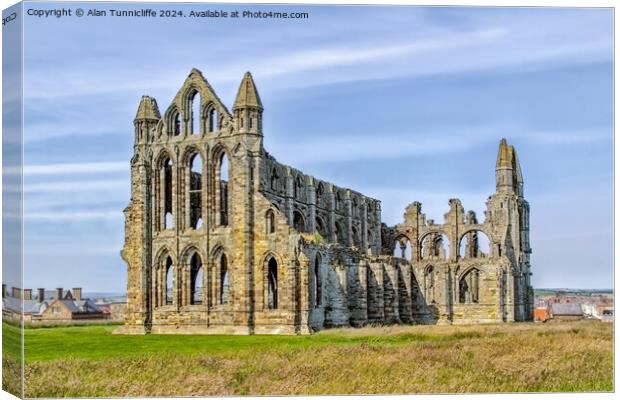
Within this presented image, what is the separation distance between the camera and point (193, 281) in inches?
1937

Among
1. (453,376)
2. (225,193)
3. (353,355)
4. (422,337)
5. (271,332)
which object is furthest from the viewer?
(225,193)

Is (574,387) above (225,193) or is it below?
below

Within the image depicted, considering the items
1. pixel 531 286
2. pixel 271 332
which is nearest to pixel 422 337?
pixel 271 332

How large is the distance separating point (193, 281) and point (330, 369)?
22.8 m

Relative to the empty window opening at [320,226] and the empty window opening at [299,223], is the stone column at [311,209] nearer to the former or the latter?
the empty window opening at [299,223]

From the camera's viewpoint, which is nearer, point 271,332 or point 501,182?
point 271,332

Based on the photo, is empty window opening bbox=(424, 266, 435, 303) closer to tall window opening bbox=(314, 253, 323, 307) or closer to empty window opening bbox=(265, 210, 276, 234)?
tall window opening bbox=(314, 253, 323, 307)

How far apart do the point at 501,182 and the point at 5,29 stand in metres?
45.8

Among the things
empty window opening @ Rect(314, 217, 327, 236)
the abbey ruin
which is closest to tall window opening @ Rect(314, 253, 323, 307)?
the abbey ruin

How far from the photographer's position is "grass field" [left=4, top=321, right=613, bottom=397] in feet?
84.1

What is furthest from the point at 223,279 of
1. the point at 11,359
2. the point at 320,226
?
the point at 11,359

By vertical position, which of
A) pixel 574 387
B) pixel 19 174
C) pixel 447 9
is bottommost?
pixel 574 387

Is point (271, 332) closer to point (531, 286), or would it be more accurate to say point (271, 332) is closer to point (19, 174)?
point (19, 174)

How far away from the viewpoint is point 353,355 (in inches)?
1151
